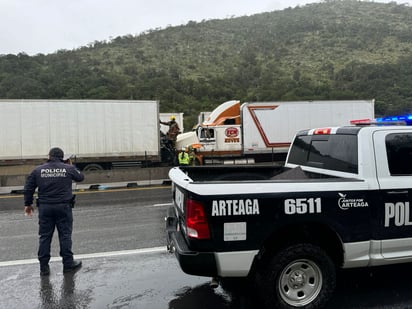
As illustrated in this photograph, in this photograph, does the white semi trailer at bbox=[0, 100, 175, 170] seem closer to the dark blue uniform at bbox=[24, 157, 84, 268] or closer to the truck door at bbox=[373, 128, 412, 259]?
the dark blue uniform at bbox=[24, 157, 84, 268]

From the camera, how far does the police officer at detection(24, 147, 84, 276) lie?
16.9 ft

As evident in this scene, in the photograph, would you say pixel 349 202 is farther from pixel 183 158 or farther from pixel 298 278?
pixel 183 158

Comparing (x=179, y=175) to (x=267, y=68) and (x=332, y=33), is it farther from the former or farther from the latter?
(x=332, y=33)

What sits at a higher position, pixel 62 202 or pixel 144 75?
pixel 144 75

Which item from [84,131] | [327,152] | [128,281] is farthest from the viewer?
[84,131]

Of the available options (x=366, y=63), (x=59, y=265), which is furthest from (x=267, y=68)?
(x=59, y=265)

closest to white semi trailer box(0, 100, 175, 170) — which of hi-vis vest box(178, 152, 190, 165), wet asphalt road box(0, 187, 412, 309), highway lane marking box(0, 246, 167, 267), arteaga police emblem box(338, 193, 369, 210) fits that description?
hi-vis vest box(178, 152, 190, 165)

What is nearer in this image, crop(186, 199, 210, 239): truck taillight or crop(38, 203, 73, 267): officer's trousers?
crop(186, 199, 210, 239): truck taillight

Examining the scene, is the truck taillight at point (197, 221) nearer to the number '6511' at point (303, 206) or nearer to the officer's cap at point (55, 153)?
the number '6511' at point (303, 206)

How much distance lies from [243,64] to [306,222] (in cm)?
6012

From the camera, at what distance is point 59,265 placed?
18.1 ft

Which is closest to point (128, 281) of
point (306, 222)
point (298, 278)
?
point (298, 278)

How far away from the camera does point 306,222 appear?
3631 mm

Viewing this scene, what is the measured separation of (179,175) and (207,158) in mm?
14879
